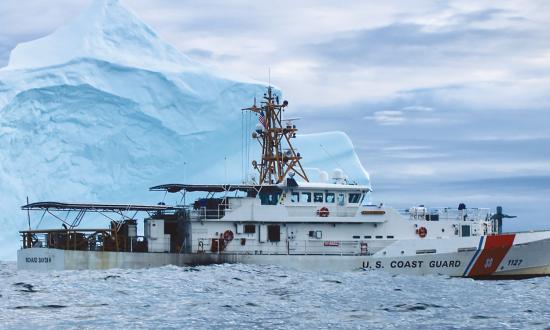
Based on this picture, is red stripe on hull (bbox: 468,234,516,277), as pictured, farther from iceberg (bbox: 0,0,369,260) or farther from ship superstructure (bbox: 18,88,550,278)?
iceberg (bbox: 0,0,369,260)

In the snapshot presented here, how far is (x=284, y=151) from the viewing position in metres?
37.9

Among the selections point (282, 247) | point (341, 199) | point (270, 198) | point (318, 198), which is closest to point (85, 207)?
point (270, 198)

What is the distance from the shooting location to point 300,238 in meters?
34.6

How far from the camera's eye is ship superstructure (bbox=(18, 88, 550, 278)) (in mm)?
33250

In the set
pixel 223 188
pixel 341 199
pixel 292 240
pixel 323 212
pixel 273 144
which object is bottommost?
pixel 292 240

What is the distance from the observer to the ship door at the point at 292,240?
34469 mm

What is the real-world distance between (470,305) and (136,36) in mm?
39746

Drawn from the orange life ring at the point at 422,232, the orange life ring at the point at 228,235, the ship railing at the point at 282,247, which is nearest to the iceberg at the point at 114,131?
the orange life ring at the point at 422,232

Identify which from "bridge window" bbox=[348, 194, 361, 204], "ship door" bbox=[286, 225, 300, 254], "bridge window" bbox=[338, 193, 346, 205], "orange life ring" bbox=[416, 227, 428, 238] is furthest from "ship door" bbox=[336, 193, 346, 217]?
"orange life ring" bbox=[416, 227, 428, 238]

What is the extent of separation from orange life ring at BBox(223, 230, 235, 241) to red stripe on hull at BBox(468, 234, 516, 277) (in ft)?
32.1

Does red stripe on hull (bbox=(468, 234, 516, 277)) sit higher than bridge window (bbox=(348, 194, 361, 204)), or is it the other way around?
bridge window (bbox=(348, 194, 361, 204))

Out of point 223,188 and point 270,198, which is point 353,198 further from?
point 223,188

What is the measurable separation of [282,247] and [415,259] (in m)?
5.49

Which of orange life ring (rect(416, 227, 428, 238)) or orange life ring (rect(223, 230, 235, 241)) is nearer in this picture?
orange life ring (rect(223, 230, 235, 241))
